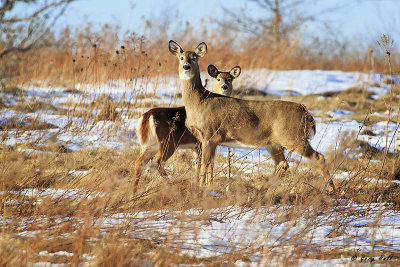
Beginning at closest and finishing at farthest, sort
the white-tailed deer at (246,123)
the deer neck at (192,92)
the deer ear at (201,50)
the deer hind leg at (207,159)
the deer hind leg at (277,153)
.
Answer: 1. the deer hind leg at (207,159)
2. the white-tailed deer at (246,123)
3. the deer hind leg at (277,153)
4. the deer neck at (192,92)
5. the deer ear at (201,50)

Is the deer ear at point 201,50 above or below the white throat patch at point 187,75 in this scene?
above

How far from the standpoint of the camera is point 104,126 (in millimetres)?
7172

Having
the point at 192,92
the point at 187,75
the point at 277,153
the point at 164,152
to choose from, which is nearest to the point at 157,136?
the point at 164,152

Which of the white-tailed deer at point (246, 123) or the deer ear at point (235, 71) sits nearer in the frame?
the white-tailed deer at point (246, 123)

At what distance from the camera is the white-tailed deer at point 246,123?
214 inches

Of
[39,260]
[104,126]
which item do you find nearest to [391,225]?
[39,260]

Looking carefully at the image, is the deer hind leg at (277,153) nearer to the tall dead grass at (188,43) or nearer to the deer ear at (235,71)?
the deer ear at (235,71)

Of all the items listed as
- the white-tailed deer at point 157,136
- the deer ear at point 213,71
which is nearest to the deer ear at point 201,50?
the deer ear at point 213,71

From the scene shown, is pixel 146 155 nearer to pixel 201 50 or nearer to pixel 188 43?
pixel 201 50

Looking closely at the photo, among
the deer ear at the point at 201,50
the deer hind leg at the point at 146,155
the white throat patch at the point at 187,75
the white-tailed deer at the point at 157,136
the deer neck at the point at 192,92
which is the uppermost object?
the deer ear at the point at 201,50

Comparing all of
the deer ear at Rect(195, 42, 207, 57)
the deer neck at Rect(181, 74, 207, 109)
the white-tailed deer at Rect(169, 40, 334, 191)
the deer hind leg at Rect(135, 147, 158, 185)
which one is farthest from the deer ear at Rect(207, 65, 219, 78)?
the deer hind leg at Rect(135, 147, 158, 185)

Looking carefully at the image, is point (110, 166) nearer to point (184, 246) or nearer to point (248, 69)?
point (184, 246)

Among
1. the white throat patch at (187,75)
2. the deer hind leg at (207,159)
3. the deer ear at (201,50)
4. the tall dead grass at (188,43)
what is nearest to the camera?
the deer hind leg at (207,159)

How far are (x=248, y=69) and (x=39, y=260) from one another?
9.67 metres
